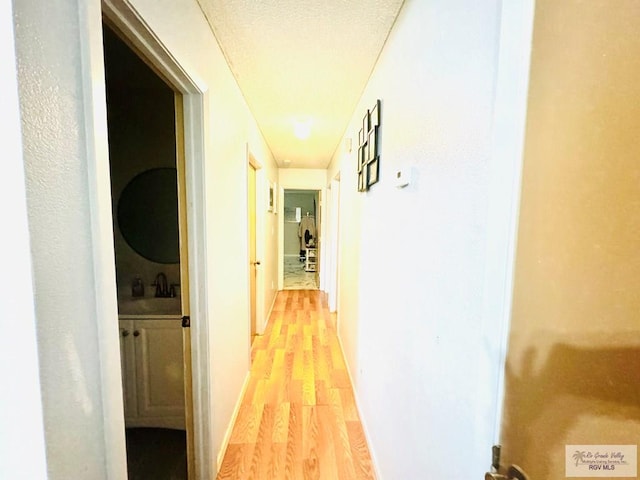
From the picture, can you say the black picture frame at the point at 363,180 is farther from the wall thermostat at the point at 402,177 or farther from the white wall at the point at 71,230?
the white wall at the point at 71,230

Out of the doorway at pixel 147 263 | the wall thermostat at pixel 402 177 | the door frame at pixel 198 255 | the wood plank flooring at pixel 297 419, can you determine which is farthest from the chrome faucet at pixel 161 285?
the wall thermostat at pixel 402 177

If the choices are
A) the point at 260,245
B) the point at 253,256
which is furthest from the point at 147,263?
the point at 260,245

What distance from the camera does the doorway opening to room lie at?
7.05 metres

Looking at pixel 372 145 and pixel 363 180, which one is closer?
pixel 372 145

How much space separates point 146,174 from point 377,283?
1855 mm

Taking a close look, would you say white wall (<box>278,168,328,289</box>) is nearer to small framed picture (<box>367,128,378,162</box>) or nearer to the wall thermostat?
small framed picture (<box>367,128,378,162</box>)

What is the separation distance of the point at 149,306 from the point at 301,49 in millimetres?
1947

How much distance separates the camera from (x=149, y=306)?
6.35 ft

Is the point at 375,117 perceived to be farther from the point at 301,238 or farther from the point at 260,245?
the point at 301,238

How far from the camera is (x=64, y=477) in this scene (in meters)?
0.57

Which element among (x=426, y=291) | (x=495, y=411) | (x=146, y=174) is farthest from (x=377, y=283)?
(x=146, y=174)

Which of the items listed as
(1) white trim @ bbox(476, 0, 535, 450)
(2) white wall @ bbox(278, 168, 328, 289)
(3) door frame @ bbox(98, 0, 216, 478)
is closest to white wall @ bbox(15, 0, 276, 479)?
(3) door frame @ bbox(98, 0, 216, 478)

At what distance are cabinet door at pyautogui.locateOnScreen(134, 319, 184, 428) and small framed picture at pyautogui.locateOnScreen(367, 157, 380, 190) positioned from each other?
1517 mm

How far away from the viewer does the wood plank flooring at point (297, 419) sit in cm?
158
